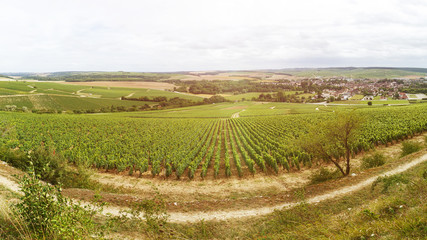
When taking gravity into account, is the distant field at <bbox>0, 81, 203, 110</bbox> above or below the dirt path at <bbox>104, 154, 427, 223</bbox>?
above

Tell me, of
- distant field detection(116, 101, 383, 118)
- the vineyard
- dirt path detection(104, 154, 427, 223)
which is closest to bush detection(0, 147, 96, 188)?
the vineyard

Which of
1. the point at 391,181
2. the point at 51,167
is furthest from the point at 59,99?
the point at 391,181

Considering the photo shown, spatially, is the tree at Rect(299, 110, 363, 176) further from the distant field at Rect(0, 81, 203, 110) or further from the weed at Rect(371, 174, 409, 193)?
the distant field at Rect(0, 81, 203, 110)

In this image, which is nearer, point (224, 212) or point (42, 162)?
point (224, 212)

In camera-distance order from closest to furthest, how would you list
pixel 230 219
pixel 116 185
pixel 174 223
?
1. pixel 174 223
2. pixel 230 219
3. pixel 116 185

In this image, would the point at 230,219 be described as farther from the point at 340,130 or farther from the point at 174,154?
the point at 174,154

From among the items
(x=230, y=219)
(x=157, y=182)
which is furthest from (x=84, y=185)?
(x=230, y=219)

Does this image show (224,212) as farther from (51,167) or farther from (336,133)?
(51,167)

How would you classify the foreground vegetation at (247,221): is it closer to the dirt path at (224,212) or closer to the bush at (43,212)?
the bush at (43,212)

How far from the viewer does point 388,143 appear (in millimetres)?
35156

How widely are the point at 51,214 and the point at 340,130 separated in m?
23.4

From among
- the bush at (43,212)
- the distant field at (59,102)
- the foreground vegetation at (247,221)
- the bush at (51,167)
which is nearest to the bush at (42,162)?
the bush at (51,167)

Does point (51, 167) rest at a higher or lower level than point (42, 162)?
lower

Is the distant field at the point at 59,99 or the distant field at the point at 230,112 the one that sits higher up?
the distant field at the point at 59,99
